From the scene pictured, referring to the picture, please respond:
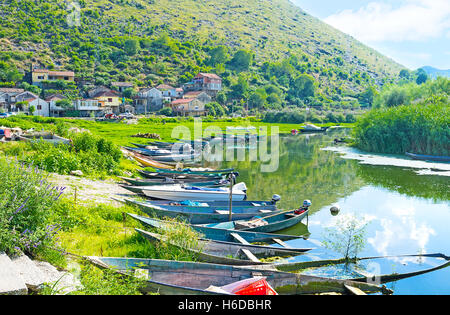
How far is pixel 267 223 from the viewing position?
15.9 metres

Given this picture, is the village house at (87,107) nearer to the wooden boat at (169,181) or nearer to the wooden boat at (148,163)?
the wooden boat at (148,163)

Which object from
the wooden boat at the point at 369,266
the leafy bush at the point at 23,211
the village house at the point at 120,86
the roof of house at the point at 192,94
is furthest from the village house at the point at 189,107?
the leafy bush at the point at 23,211

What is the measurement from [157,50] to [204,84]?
30.7 m

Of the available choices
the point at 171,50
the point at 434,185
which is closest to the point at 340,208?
the point at 434,185

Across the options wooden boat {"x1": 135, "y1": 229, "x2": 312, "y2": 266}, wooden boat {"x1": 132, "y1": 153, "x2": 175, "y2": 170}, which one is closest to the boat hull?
wooden boat {"x1": 135, "y1": 229, "x2": 312, "y2": 266}

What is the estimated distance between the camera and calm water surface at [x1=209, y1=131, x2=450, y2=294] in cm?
1556

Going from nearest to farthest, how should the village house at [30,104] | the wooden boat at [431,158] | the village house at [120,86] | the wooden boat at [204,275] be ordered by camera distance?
the wooden boat at [204,275] < the wooden boat at [431,158] < the village house at [30,104] < the village house at [120,86]

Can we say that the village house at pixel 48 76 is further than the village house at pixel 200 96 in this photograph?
No

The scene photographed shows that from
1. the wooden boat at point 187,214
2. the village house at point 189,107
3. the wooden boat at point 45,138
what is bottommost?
the wooden boat at point 187,214

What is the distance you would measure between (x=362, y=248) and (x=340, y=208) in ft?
21.6

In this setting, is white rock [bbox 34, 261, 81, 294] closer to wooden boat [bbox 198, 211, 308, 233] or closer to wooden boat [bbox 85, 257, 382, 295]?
wooden boat [bbox 85, 257, 382, 295]

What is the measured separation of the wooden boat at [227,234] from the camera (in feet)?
42.7

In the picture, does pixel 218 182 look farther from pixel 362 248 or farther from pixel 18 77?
pixel 18 77

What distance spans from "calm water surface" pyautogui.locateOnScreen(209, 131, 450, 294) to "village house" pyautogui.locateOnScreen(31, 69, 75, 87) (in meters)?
74.5
